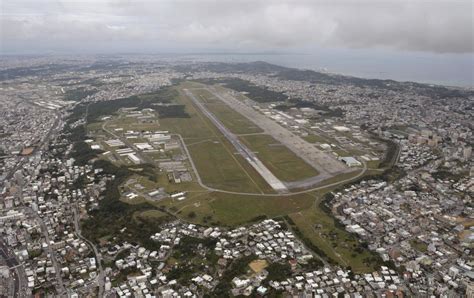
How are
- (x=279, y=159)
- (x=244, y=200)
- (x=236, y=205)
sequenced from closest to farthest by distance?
1. (x=236, y=205)
2. (x=244, y=200)
3. (x=279, y=159)

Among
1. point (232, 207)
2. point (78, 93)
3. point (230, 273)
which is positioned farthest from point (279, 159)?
point (78, 93)

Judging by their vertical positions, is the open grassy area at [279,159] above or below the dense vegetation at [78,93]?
above

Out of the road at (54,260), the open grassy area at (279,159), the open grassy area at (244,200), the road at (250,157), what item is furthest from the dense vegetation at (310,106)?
the road at (54,260)

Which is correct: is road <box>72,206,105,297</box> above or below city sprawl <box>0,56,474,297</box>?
below

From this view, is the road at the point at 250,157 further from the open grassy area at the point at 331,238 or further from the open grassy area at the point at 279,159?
the open grassy area at the point at 331,238

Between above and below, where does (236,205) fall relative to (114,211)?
above

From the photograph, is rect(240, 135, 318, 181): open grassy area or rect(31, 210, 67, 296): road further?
rect(240, 135, 318, 181): open grassy area

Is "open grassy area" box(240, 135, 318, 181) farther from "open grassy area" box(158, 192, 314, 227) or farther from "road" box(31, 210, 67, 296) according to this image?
"road" box(31, 210, 67, 296)

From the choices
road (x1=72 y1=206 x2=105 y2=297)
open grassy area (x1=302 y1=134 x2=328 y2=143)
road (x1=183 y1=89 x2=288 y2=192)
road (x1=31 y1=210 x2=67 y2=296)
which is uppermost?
open grassy area (x1=302 y1=134 x2=328 y2=143)

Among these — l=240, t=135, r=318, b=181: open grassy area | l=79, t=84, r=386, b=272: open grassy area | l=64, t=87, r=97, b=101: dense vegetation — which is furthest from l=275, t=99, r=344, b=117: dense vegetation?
l=64, t=87, r=97, b=101: dense vegetation

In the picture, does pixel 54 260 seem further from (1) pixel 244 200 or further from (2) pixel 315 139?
(2) pixel 315 139
